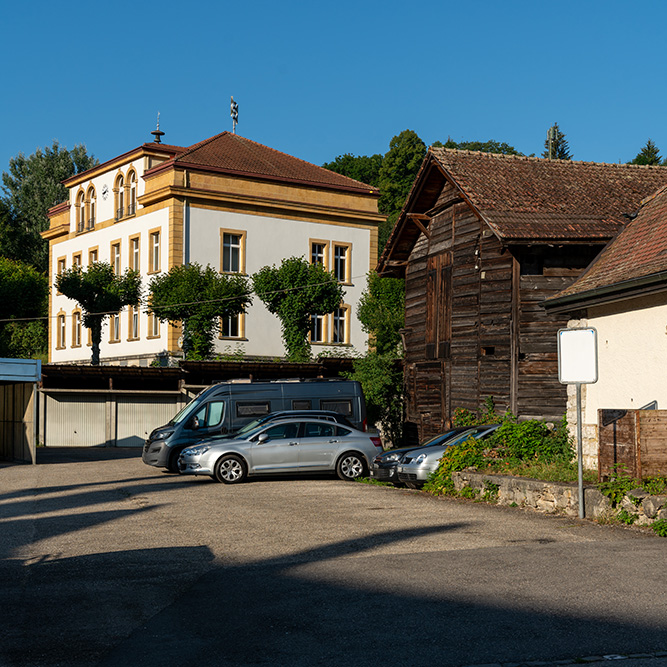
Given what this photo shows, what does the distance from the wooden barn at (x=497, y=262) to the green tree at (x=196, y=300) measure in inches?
672

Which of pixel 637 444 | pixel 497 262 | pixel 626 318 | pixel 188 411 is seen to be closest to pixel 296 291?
pixel 188 411

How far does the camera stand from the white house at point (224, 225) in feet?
166

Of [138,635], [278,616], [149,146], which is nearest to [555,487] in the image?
[278,616]

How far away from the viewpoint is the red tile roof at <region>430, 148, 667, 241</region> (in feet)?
75.7

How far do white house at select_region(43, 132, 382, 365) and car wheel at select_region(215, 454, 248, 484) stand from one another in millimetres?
29556

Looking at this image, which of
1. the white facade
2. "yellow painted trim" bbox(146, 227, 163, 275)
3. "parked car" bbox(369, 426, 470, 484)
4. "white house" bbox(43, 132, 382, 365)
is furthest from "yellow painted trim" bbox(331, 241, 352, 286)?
the white facade

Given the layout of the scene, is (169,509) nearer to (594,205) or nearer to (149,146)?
(594,205)

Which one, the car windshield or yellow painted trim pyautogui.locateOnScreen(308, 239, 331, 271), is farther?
yellow painted trim pyautogui.locateOnScreen(308, 239, 331, 271)

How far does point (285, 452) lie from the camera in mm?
21125

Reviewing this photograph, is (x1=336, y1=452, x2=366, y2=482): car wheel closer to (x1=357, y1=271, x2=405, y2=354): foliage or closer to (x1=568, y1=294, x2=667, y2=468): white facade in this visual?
(x1=568, y1=294, x2=667, y2=468): white facade

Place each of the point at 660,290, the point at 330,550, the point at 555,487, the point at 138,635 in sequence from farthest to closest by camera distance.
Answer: the point at 660,290
the point at 555,487
the point at 330,550
the point at 138,635

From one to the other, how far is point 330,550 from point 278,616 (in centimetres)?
354

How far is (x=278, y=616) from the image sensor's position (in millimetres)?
7434

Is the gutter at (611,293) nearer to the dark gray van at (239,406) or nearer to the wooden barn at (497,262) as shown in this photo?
the wooden barn at (497,262)
